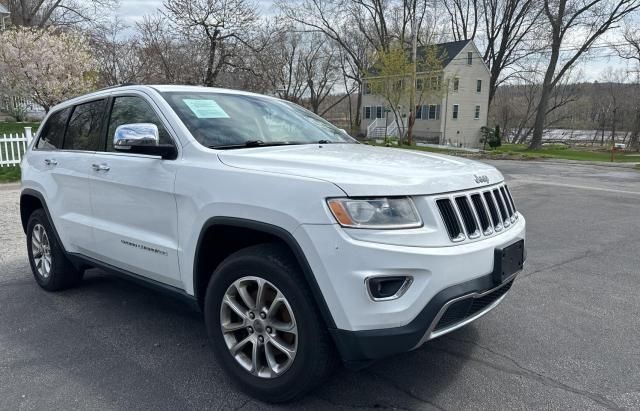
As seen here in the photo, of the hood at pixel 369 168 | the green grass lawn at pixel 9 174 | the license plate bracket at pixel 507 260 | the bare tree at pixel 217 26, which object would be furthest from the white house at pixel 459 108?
the license plate bracket at pixel 507 260

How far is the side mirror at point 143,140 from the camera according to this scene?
293 centimetres

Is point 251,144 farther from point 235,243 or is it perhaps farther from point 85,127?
point 85,127

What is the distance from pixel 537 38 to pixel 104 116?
40.9m

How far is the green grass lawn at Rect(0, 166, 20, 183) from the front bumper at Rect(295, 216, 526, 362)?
12334mm

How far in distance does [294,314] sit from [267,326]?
28 cm

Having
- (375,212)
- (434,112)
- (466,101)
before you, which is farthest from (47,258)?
(466,101)

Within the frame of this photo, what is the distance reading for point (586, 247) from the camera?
20.5 feet

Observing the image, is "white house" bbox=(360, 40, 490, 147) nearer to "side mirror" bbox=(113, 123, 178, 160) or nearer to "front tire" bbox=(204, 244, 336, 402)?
"side mirror" bbox=(113, 123, 178, 160)

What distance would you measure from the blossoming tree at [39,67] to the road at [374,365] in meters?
22.7

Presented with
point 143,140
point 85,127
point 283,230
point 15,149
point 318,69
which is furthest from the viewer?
Result: point 318,69

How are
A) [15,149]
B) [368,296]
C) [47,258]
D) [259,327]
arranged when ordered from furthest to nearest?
[15,149] < [47,258] < [259,327] < [368,296]

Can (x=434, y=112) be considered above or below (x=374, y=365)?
above

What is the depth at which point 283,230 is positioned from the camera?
243 cm

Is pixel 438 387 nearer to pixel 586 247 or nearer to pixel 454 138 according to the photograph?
pixel 586 247
